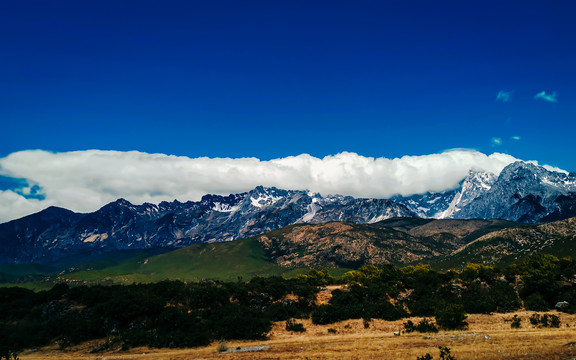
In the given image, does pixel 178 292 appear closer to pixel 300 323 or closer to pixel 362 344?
pixel 300 323

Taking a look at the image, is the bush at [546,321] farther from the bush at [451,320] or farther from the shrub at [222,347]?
the shrub at [222,347]

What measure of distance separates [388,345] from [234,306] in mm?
28203

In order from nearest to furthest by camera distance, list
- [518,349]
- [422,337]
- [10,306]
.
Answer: [518,349] → [422,337] → [10,306]

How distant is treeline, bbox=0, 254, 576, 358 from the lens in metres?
54.4

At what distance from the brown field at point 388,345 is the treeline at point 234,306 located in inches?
104

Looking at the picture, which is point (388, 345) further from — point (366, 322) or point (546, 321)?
point (546, 321)

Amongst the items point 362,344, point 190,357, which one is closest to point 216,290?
point 190,357

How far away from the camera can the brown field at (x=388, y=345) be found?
3803 cm

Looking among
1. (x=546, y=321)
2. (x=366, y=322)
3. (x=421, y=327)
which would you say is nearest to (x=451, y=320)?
(x=421, y=327)

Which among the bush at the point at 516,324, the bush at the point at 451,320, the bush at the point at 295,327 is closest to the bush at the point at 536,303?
the bush at the point at 516,324

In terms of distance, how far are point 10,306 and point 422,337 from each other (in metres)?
69.6

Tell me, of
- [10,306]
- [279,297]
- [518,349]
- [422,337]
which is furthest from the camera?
[279,297]

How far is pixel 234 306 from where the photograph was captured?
62719 mm

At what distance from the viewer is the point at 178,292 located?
69.4 meters
